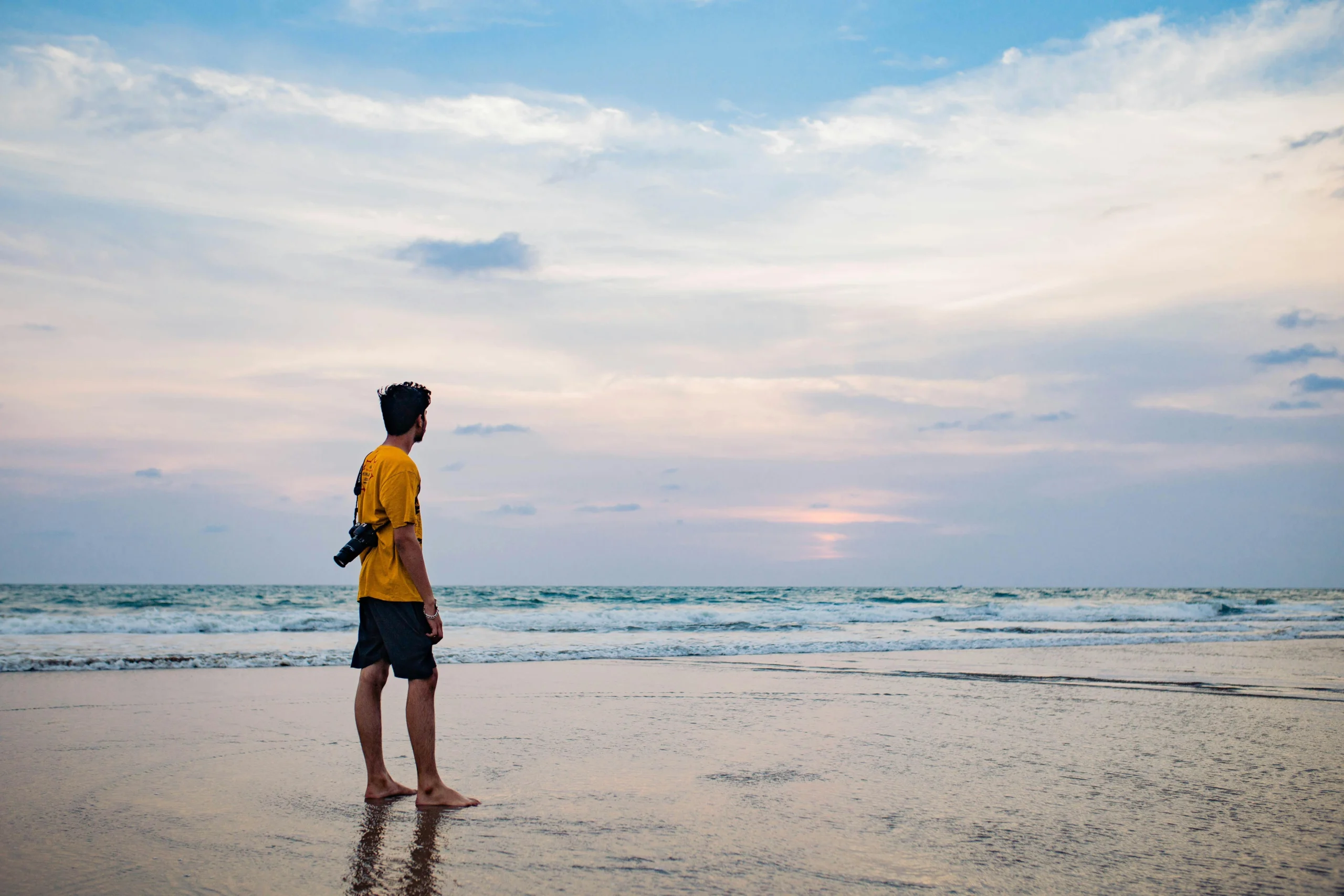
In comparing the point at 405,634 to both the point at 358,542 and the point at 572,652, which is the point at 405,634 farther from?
the point at 572,652

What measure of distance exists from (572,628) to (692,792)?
16289 mm

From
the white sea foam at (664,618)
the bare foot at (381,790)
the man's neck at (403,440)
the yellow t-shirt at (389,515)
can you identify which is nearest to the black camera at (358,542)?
the yellow t-shirt at (389,515)

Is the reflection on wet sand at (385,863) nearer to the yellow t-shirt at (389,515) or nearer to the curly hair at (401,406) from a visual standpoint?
the yellow t-shirt at (389,515)

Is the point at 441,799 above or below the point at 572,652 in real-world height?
above

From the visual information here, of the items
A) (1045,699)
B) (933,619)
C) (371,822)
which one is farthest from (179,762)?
(933,619)

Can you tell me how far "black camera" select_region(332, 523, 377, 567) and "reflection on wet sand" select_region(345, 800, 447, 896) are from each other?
1.07 metres

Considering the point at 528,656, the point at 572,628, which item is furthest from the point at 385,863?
the point at 572,628

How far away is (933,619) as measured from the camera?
2525 centimetres

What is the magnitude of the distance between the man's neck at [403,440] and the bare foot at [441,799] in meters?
1.46

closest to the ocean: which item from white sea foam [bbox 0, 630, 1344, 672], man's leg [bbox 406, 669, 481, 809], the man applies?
white sea foam [bbox 0, 630, 1344, 672]

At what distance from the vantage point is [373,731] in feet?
13.4

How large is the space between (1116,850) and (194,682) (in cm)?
804

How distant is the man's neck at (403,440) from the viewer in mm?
4094

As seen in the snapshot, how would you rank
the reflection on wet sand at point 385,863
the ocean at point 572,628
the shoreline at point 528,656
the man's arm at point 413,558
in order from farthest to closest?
1. the ocean at point 572,628
2. the shoreline at point 528,656
3. the man's arm at point 413,558
4. the reflection on wet sand at point 385,863
